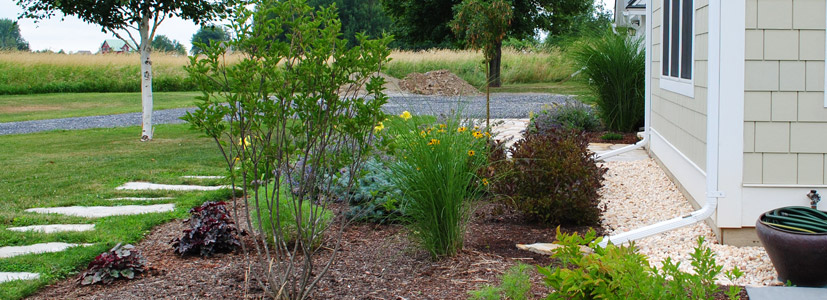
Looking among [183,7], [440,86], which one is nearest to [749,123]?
[183,7]

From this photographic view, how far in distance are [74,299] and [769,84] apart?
378 cm

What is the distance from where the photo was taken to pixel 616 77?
9.17 metres

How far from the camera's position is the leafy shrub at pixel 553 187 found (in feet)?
14.6

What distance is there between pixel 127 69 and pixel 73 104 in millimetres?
6278

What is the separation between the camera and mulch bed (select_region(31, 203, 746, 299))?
10.5 ft

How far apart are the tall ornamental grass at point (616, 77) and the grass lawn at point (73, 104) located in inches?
360

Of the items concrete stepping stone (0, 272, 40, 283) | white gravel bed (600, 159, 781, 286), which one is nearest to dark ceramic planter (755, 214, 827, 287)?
white gravel bed (600, 159, 781, 286)

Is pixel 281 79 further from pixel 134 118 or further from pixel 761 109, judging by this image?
A: pixel 134 118

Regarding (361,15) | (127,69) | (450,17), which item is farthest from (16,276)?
(361,15)

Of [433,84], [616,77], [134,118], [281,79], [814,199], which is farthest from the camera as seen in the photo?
[433,84]

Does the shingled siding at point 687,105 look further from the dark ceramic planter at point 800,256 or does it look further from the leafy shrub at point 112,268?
the leafy shrub at point 112,268

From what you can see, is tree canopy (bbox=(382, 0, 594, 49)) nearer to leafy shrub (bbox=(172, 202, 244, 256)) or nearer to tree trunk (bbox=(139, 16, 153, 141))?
tree trunk (bbox=(139, 16, 153, 141))

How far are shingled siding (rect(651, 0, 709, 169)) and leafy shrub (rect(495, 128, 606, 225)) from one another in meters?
0.76

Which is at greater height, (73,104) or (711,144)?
(73,104)
